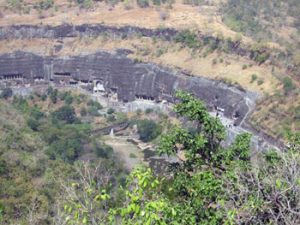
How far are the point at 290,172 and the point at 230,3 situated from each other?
4871 cm

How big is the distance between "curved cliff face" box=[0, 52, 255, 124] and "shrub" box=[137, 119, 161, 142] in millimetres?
3614

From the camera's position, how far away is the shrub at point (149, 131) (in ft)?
135

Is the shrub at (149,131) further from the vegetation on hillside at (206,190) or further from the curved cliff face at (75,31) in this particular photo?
the vegetation on hillside at (206,190)

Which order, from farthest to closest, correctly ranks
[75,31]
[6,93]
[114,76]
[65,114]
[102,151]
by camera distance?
[75,31] → [114,76] → [6,93] → [65,114] → [102,151]

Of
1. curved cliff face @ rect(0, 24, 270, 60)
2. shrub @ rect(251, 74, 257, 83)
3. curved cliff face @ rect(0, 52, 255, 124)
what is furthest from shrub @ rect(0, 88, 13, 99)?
shrub @ rect(251, 74, 257, 83)

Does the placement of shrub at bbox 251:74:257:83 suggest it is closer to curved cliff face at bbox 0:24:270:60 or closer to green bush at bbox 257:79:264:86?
green bush at bbox 257:79:264:86

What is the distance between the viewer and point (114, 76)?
48.1 meters

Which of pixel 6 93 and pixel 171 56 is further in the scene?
pixel 171 56

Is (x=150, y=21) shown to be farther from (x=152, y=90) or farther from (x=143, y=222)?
(x=143, y=222)

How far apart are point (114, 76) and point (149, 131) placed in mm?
8716

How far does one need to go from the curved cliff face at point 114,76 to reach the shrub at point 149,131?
3.61m

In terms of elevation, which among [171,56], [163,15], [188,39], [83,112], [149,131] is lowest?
[83,112]

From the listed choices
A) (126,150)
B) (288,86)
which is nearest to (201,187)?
(288,86)

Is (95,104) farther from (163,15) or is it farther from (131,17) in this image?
(163,15)
